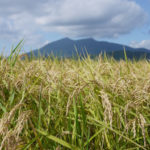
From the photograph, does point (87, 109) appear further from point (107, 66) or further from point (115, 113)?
point (107, 66)

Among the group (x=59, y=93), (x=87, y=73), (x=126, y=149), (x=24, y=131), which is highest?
(x=87, y=73)

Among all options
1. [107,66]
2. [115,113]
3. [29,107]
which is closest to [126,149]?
[115,113]

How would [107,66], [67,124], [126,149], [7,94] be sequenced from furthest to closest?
1. [107,66]
2. [7,94]
3. [67,124]
4. [126,149]

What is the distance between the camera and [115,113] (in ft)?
7.52

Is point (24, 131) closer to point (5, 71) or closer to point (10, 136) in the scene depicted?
point (10, 136)

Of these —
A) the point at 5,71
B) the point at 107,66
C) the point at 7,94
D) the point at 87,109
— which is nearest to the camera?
the point at 87,109

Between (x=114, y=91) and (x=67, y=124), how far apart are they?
606 mm

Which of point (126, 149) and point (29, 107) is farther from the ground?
point (29, 107)

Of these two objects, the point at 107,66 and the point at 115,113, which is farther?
the point at 107,66

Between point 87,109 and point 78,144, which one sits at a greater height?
point 87,109

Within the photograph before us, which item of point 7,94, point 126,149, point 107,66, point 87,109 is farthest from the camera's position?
point 107,66

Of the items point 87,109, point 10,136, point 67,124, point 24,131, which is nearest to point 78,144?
point 67,124

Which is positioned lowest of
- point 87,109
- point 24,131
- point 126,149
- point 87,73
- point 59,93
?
point 126,149

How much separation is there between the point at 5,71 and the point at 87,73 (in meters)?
1.08
